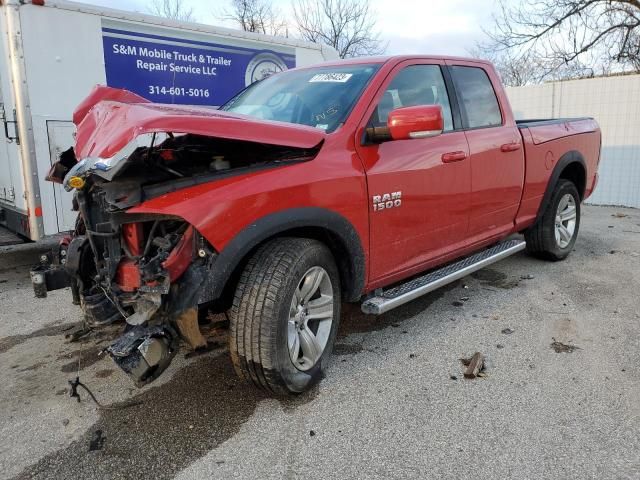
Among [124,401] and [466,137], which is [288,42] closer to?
[466,137]

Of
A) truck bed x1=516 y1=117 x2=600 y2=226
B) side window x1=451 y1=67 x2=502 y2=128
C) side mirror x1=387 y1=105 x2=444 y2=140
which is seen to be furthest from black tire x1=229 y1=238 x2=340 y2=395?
truck bed x1=516 y1=117 x2=600 y2=226

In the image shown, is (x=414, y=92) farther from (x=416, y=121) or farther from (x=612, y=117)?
(x=612, y=117)

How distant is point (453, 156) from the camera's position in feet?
12.6

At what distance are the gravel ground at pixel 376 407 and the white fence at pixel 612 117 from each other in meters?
7.17

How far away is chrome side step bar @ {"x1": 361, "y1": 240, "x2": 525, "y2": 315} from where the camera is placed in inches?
132

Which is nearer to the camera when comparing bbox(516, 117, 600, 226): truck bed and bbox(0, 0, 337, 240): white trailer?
bbox(516, 117, 600, 226): truck bed

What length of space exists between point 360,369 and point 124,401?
1.41m

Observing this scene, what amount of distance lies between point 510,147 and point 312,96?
74.0 inches

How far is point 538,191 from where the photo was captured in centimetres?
512

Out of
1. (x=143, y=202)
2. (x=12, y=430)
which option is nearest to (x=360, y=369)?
(x=143, y=202)

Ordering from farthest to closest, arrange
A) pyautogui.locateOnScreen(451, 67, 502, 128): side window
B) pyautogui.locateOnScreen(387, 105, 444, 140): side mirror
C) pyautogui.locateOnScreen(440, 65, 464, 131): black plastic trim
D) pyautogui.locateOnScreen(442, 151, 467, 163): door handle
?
pyautogui.locateOnScreen(451, 67, 502, 128): side window, pyautogui.locateOnScreen(440, 65, 464, 131): black plastic trim, pyautogui.locateOnScreen(442, 151, 467, 163): door handle, pyautogui.locateOnScreen(387, 105, 444, 140): side mirror

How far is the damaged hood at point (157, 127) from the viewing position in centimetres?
235

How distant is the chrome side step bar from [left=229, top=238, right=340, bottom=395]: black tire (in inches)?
25.1

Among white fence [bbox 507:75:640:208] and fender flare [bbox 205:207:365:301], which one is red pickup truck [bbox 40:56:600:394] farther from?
white fence [bbox 507:75:640:208]
